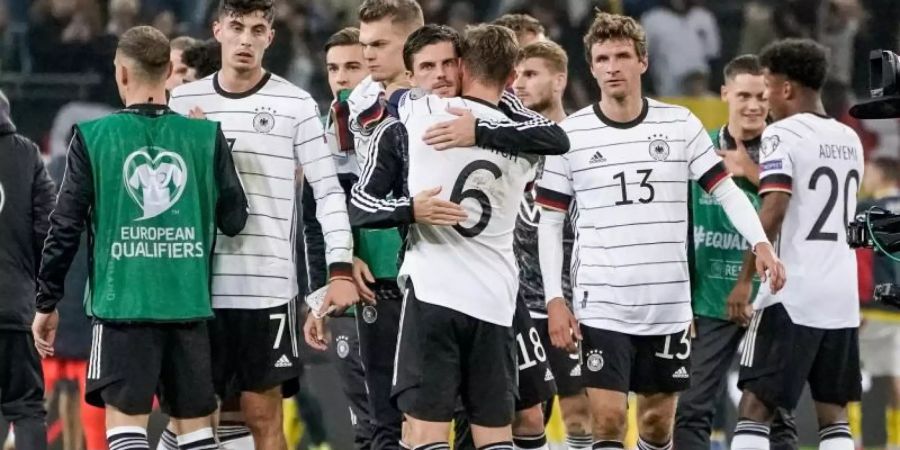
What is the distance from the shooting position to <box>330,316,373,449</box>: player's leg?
7.46 m

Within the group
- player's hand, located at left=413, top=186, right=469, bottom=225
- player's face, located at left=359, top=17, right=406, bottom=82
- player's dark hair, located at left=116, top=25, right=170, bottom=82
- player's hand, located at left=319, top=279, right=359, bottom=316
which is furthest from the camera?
player's face, located at left=359, top=17, right=406, bottom=82

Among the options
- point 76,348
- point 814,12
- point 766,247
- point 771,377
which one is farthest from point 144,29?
point 814,12

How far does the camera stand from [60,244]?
6293 mm

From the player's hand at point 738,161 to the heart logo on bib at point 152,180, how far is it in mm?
3050

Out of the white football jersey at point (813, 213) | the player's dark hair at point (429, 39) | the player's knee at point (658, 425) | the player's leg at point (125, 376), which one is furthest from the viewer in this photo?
the white football jersey at point (813, 213)

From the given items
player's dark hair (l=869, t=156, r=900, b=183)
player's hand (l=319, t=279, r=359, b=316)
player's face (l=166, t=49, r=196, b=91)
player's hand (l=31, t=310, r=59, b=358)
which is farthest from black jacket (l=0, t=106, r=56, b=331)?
player's dark hair (l=869, t=156, r=900, b=183)

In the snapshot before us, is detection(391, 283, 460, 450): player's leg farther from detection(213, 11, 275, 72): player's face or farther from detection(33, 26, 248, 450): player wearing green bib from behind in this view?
detection(213, 11, 275, 72): player's face

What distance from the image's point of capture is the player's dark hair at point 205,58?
311 inches

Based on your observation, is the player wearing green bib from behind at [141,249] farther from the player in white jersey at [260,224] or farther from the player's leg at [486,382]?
the player's leg at [486,382]

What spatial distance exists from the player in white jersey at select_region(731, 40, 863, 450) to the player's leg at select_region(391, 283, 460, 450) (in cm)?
205

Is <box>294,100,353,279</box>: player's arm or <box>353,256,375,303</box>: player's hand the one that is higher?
<box>294,100,353,279</box>: player's arm

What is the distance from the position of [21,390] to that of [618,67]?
3.14 meters

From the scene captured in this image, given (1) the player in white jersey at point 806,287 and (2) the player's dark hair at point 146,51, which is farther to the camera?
(1) the player in white jersey at point 806,287

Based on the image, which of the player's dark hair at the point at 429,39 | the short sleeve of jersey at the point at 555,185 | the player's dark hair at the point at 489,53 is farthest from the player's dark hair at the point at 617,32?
the player's dark hair at the point at 429,39
